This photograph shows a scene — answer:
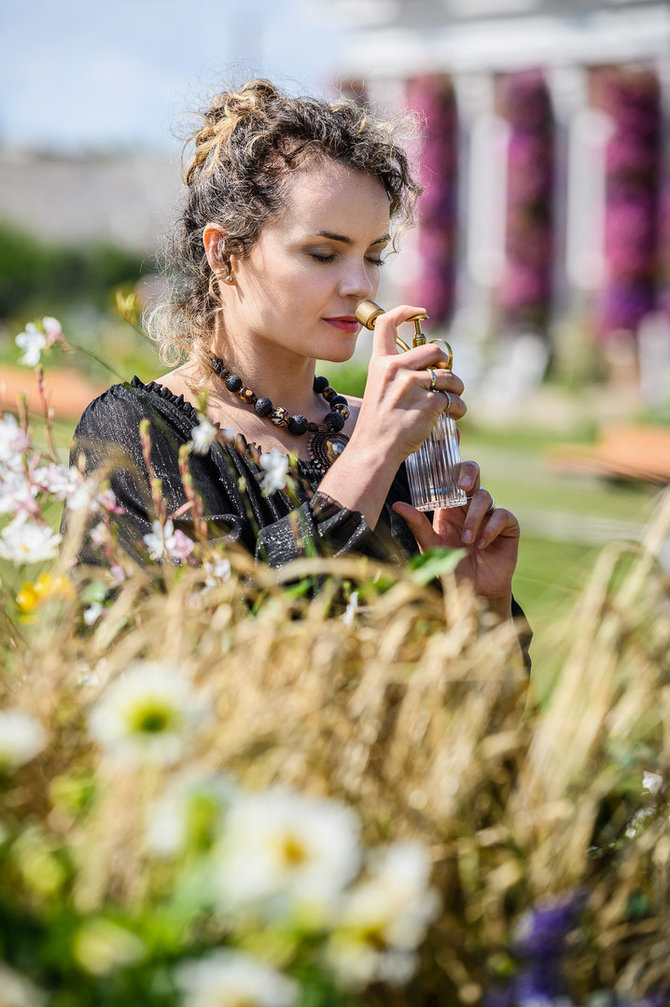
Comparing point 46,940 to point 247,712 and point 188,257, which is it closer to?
point 247,712

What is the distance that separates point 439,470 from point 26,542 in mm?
733

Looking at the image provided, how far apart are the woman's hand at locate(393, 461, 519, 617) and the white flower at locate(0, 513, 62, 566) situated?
0.59 m

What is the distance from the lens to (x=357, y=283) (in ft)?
6.26

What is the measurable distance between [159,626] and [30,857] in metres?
0.29

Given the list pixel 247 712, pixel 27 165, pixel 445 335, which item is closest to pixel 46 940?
pixel 247 712

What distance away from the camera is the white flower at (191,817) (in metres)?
0.74

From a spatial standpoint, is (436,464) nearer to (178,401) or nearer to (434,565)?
(178,401)

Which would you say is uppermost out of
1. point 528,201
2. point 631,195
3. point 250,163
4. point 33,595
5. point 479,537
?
point 250,163

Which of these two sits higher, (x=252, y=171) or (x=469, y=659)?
(x=252, y=171)

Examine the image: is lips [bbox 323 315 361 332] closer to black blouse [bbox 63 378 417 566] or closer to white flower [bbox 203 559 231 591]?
black blouse [bbox 63 378 417 566]

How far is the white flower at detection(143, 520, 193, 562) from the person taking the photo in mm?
1397

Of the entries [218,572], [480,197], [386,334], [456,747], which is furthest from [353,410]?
[480,197]

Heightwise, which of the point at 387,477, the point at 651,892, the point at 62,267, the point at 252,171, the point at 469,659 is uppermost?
the point at 252,171

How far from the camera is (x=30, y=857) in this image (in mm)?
808
